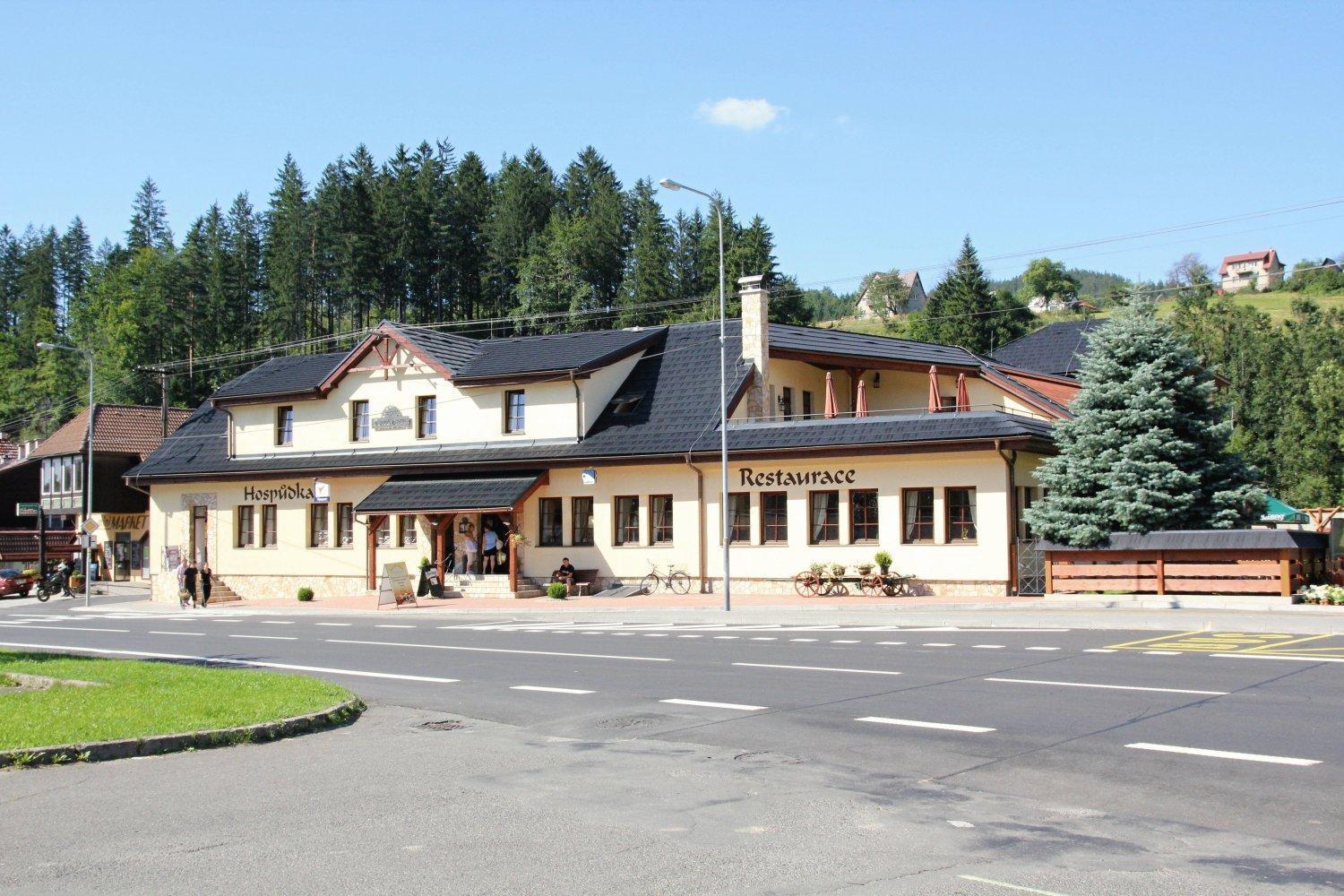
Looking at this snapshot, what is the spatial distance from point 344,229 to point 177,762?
76.5m

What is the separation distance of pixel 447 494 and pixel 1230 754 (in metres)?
29.4

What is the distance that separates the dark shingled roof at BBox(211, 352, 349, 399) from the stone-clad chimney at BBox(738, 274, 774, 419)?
1435 cm

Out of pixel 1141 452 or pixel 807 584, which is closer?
pixel 1141 452

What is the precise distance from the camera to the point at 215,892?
6.31 meters

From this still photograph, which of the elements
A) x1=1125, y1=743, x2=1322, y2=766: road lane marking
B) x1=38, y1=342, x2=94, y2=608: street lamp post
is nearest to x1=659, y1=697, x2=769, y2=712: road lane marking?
x1=1125, y1=743, x2=1322, y2=766: road lane marking

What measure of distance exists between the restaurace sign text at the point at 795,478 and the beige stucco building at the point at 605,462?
0.06m

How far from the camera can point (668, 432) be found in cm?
3547

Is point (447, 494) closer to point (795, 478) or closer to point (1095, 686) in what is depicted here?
point (795, 478)

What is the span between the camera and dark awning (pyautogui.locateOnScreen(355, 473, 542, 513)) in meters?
35.5

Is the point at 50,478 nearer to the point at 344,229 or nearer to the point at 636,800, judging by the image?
the point at 344,229

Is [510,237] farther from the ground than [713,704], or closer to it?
farther from the ground

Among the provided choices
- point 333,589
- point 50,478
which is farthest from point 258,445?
point 50,478

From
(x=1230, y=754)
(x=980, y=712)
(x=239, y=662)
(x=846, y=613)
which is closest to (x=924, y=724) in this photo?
(x=980, y=712)

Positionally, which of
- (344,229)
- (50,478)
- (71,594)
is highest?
(344,229)
